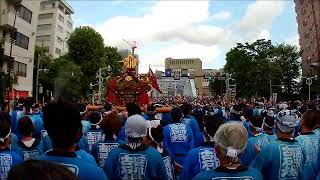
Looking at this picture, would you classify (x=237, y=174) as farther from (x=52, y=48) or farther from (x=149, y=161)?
(x=52, y=48)

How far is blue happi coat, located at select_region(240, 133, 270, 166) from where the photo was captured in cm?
668

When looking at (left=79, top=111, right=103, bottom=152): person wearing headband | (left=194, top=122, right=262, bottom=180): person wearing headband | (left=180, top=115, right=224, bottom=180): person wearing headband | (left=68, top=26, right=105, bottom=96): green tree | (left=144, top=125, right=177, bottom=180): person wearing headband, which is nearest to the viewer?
(left=194, top=122, right=262, bottom=180): person wearing headband

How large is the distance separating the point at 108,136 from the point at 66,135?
322 cm

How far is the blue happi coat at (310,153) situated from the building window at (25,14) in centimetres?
4279

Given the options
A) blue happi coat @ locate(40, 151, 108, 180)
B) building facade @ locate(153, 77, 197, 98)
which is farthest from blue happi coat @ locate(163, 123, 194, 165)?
building facade @ locate(153, 77, 197, 98)

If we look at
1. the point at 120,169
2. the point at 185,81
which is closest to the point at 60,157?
the point at 120,169

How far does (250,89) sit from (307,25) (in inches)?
768

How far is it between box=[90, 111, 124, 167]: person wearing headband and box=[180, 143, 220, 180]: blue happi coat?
137 centimetres

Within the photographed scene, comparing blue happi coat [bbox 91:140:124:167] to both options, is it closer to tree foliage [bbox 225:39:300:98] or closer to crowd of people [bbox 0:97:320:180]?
crowd of people [bbox 0:97:320:180]

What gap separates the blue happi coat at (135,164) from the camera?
5078 millimetres

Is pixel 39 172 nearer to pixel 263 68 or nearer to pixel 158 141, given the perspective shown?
pixel 158 141

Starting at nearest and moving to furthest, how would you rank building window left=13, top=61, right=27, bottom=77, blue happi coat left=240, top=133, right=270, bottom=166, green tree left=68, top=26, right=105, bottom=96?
blue happi coat left=240, top=133, right=270, bottom=166 < building window left=13, top=61, right=27, bottom=77 < green tree left=68, top=26, right=105, bottom=96

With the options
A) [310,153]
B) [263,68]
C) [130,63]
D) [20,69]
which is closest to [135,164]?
[310,153]

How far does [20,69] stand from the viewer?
47375 millimetres
